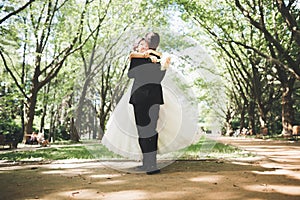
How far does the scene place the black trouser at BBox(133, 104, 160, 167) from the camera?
17.0ft

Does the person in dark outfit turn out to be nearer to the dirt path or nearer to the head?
the head

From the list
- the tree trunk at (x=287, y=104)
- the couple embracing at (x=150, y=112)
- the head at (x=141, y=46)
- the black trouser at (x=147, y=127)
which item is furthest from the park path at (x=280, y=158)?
the tree trunk at (x=287, y=104)

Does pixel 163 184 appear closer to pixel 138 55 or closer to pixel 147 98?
pixel 147 98

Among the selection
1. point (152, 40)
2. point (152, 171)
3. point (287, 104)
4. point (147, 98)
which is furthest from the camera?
point (287, 104)

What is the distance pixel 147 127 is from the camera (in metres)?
5.27

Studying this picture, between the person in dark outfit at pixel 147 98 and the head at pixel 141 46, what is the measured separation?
0.03 metres

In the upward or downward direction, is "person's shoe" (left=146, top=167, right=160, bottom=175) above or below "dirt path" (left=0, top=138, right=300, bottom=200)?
above

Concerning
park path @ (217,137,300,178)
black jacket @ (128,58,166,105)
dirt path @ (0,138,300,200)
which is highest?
black jacket @ (128,58,166,105)

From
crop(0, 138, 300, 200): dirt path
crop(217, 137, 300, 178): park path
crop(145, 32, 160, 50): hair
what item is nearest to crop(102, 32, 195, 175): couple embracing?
crop(145, 32, 160, 50): hair

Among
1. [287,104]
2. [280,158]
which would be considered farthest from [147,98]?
[287,104]

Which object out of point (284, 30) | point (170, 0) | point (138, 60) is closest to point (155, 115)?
point (138, 60)

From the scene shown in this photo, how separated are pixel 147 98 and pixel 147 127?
0.49m

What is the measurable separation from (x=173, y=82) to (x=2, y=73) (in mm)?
28928

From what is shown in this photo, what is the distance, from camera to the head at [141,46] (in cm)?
540
